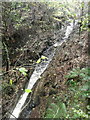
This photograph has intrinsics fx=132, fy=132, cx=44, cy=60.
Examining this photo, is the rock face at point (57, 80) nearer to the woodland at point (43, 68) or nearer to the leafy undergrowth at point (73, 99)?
the woodland at point (43, 68)

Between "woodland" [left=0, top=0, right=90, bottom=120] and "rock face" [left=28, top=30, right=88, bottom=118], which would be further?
"rock face" [left=28, top=30, right=88, bottom=118]

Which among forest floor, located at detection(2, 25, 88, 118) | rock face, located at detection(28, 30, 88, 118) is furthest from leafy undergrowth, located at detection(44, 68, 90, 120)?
rock face, located at detection(28, 30, 88, 118)

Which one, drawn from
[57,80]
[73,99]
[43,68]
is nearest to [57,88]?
[57,80]

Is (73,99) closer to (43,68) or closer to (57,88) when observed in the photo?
(57,88)

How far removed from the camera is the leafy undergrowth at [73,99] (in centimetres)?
295

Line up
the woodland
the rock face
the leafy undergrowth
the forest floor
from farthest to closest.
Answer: the rock face
the forest floor
the woodland
the leafy undergrowth

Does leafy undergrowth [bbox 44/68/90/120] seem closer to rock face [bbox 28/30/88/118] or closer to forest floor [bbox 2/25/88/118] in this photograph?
forest floor [bbox 2/25/88/118]

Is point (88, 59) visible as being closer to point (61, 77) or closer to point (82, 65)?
point (82, 65)

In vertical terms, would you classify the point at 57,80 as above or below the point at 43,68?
above

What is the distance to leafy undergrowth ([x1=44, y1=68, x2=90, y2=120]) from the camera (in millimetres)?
2953

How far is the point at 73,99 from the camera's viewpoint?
12.1ft

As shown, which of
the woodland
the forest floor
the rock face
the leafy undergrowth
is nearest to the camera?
the leafy undergrowth

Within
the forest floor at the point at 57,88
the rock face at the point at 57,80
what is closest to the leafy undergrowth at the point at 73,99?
the forest floor at the point at 57,88

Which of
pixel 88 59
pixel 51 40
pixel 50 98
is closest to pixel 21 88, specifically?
pixel 50 98
